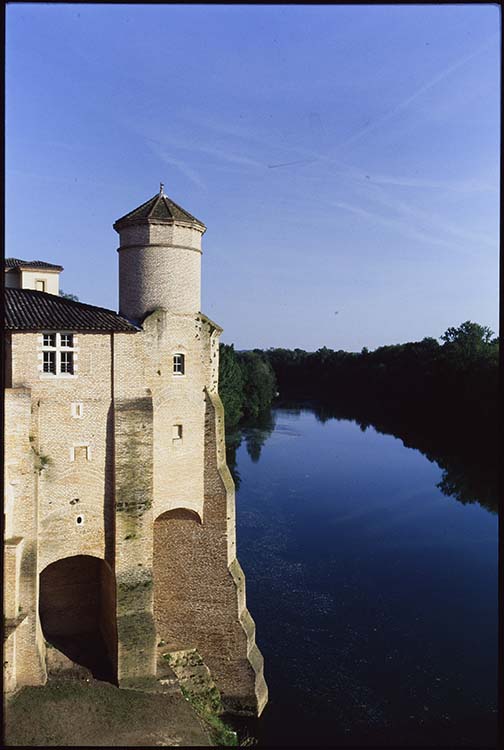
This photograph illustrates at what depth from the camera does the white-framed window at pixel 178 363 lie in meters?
13.7

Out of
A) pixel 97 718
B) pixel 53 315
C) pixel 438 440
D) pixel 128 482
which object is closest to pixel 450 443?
pixel 438 440

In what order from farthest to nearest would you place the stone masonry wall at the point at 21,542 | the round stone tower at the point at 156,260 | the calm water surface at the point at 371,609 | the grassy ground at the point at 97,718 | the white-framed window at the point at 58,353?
the round stone tower at the point at 156,260
the calm water surface at the point at 371,609
the white-framed window at the point at 58,353
the stone masonry wall at the point at 21,542
the grassy ground at the point at 97,718

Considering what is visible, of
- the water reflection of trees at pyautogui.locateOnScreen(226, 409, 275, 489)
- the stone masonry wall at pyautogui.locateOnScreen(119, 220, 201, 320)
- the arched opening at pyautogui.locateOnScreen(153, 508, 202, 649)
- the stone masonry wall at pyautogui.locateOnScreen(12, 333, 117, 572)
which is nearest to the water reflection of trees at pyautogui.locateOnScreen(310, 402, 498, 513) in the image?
the water reflection of trees at pyautogui.locateOnScreen(226, 409, 275, 489)

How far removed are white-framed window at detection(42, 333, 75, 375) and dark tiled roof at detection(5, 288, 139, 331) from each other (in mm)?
249

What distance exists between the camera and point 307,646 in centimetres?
1593

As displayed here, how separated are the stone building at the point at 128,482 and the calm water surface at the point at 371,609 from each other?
6.79 ft

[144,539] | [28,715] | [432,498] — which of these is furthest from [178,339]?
[432,498]

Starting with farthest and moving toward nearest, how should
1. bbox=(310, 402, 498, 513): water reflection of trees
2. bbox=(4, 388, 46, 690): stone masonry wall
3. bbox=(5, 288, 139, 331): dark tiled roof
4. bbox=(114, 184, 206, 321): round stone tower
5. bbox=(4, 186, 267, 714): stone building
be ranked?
bbox=(310, 402, 498, 513): water reflection of trees < bbox=(114, 184, 206, 321): round stone tower < bbox=(5, 288, 139, 331): dark tiled roof < bbox=(4, 186, 267, 714): stone building < bbox=(4, 388, 46, 690): stone masonry wall

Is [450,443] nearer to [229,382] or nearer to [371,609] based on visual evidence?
[229,382]

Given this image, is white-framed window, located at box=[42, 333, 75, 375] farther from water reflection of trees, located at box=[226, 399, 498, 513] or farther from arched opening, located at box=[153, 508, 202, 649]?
water reflection of trees, located at box=[226, 399, 498, 513]

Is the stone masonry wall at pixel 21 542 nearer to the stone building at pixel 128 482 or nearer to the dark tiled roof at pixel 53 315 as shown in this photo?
the stone building at pixel 128 482

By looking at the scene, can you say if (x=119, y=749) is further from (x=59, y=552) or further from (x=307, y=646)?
(x=307, y=646)

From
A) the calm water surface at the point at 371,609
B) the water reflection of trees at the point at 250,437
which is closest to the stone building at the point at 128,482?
the calm water surface at the point at 371,609

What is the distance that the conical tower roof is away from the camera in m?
13.5
